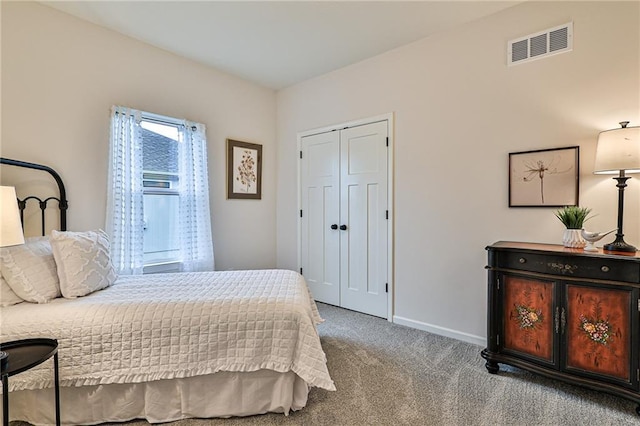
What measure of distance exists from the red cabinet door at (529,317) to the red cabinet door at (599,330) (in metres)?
0.10

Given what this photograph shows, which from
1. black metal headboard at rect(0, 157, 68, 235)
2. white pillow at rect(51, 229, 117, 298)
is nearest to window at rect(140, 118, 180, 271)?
black metal headboard at rect(0, 157, 68, 235)

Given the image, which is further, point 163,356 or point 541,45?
point 541,45

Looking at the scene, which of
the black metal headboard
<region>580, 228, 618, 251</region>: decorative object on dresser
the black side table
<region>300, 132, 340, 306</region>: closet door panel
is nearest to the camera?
the black side table

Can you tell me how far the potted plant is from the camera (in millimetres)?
2066

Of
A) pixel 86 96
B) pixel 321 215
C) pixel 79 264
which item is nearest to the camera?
pixel 79 264

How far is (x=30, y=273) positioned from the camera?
1.83 meters

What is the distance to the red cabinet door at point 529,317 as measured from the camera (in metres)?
2.02

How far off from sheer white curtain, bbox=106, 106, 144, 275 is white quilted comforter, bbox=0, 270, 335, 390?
977 millimetres

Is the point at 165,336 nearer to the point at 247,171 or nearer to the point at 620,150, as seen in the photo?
the point at 247,171

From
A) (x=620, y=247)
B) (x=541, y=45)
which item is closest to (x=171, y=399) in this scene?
(x=620, y=247)

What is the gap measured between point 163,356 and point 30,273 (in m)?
0.95

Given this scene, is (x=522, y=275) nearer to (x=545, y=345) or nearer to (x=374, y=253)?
(x=545, y=345)

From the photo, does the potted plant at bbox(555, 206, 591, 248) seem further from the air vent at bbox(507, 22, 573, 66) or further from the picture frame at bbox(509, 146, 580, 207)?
the air vent at bbox(507, 22, 573, 66)

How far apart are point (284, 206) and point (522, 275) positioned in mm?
2806
